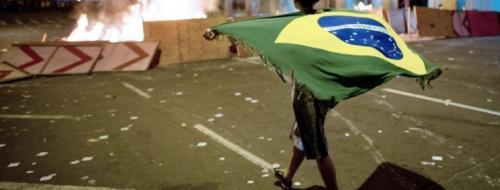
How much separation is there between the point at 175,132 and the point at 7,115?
332 centimetres

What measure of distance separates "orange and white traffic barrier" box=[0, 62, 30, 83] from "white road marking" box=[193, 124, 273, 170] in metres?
6.24

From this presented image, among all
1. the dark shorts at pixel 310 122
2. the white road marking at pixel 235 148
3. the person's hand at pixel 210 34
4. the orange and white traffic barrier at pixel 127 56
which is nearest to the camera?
the dark shorts at pixel 310 122

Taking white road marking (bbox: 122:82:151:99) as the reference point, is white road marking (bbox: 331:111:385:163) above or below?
below

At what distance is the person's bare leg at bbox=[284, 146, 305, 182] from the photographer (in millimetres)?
4086

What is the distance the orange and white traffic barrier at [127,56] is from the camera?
11.3 m

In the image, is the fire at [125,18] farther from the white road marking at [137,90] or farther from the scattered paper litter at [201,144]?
the scattered paper litter at [201,144]

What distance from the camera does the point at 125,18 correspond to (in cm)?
1512

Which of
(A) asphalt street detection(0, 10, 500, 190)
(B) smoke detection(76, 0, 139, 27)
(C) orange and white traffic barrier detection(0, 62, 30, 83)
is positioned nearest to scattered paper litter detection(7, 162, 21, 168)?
(A) asphalt street detection(0, 10, 500, 190)

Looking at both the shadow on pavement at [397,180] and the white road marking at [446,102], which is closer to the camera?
the shadow on pavement at [397,180]

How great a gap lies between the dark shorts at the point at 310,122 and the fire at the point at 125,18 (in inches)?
421

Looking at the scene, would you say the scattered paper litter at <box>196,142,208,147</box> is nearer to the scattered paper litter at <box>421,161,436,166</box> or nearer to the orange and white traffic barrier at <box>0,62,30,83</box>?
the scattered paper litter at <box>421,161,436,166</box>

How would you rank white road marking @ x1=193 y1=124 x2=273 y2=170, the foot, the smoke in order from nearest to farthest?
the foot, white road marking @ x1=193 y1=124 x2=273 y2=170, the smoke

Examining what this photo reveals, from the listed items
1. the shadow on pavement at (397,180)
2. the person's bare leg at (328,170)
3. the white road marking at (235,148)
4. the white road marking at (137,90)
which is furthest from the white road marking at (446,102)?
the white road marking at (137,90)

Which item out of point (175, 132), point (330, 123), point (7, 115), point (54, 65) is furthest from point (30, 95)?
point (330, 123)
